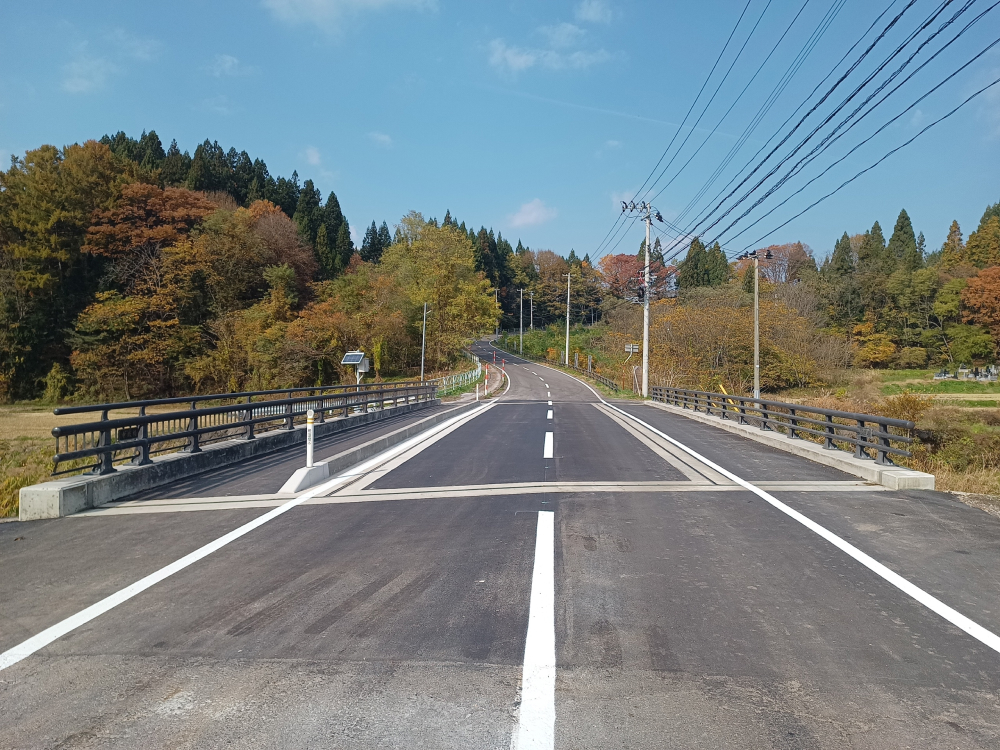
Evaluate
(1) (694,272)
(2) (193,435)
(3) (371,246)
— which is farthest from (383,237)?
(2) (193,435)

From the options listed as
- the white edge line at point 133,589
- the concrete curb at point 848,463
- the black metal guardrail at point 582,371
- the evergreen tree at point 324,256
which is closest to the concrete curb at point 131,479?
the white edge line at point 133,589

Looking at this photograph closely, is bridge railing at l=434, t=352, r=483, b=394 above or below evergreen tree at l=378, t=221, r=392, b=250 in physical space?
below

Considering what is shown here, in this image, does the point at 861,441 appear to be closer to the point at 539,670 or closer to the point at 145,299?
the point at 539,670

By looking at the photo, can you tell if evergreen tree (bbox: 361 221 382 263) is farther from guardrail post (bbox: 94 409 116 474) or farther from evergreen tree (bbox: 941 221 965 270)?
guardrail post (bbox: 94 409 116 474)

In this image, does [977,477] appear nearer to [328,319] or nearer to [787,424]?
[787,424]

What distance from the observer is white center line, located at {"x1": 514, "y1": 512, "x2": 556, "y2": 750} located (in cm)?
293

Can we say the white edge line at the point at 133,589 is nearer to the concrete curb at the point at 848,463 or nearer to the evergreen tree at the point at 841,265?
the concrete curb at the point at 848,463

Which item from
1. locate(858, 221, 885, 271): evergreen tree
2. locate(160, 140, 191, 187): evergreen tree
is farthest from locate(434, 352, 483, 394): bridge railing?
locate(858, 221, 885, 271): evergreen tree

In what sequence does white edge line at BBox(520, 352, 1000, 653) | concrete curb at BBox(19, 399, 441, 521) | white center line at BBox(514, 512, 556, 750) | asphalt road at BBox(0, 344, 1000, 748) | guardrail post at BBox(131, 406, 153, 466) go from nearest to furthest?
white center line at BBox(514, 512, 556, 750) < asphalt road at BBox(0, 344, 1000, 748) < white edge line at BBox(520, 352, 1000, 653) < concrete curb at BBox(19, 399, 441, 521) < guardrail post at BBox(131, 406, 153, 466)

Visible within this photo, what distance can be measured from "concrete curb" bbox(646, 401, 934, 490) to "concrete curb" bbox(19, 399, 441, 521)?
36.9ft

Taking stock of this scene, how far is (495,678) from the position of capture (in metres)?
3.46

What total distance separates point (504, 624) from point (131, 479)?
707 centimetres

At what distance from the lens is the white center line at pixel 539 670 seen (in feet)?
9.61

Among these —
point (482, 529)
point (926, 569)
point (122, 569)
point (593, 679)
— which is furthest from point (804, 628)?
point (122, 569)
